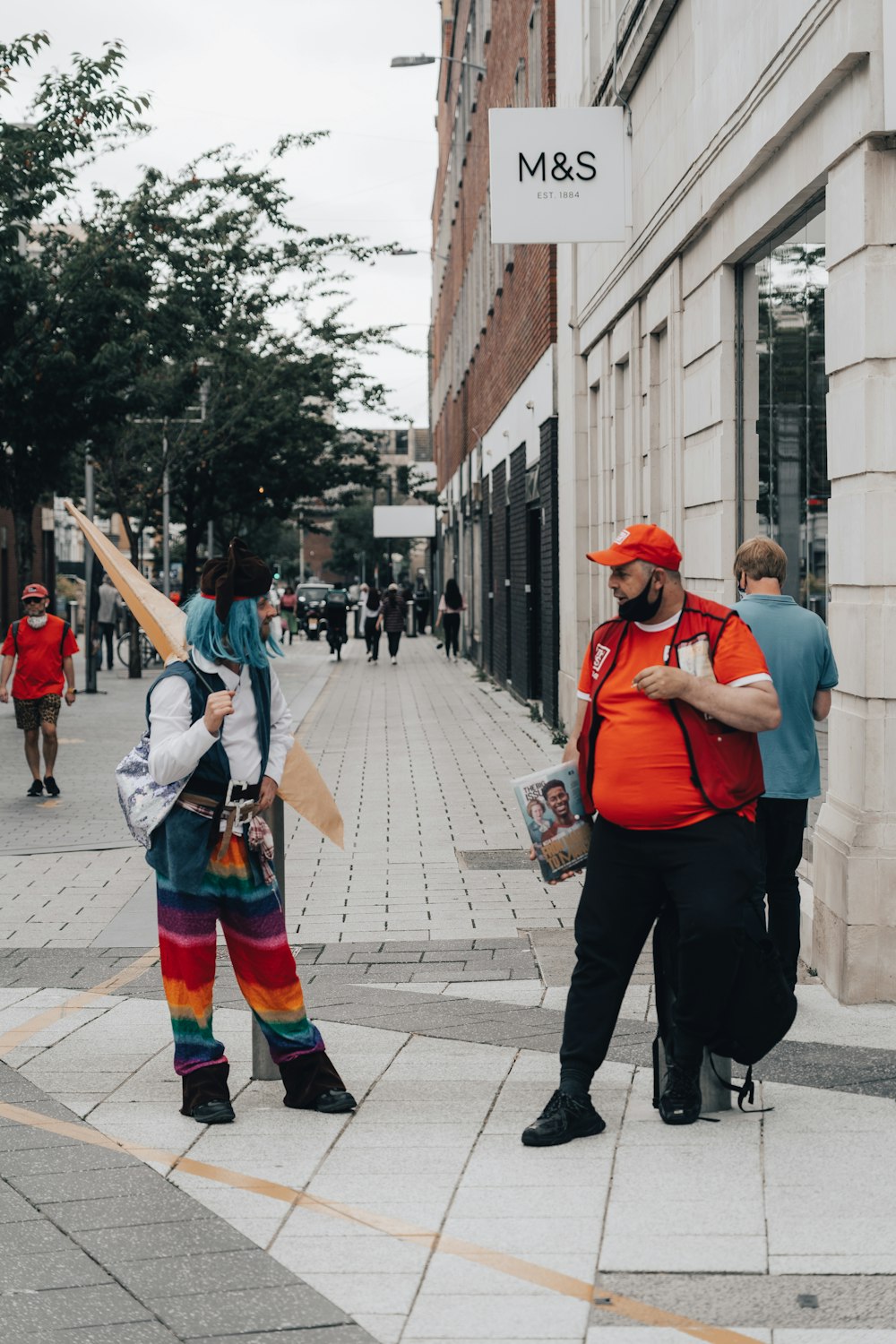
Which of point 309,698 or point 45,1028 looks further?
point 309,698

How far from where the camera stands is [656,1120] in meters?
5.33

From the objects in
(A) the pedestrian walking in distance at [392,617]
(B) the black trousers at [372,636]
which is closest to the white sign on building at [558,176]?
(A) the pedestrian walking in distance at [392,617]

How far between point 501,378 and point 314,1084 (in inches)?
839

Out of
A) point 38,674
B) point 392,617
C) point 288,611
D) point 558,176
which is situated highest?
point 558,176

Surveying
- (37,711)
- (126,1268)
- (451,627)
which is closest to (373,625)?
(451,627)

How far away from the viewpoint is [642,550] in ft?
16.4

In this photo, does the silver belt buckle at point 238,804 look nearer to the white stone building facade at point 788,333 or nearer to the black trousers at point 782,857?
the black trousers at point 782,857

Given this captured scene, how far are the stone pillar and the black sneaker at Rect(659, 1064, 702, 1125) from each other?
1.55 metres

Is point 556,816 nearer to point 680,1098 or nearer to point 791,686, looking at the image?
point 680,1098

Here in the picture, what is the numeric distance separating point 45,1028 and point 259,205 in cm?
2426

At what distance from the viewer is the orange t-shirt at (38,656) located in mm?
13734

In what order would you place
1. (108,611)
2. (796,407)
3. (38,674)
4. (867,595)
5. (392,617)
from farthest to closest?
(392,617), (108,611), (38,674), (796,407), (867,595)

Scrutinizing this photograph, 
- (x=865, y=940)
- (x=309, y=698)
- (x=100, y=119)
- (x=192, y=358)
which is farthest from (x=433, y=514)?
(x=865, y=940)

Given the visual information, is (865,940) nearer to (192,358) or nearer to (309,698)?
(309,698)
